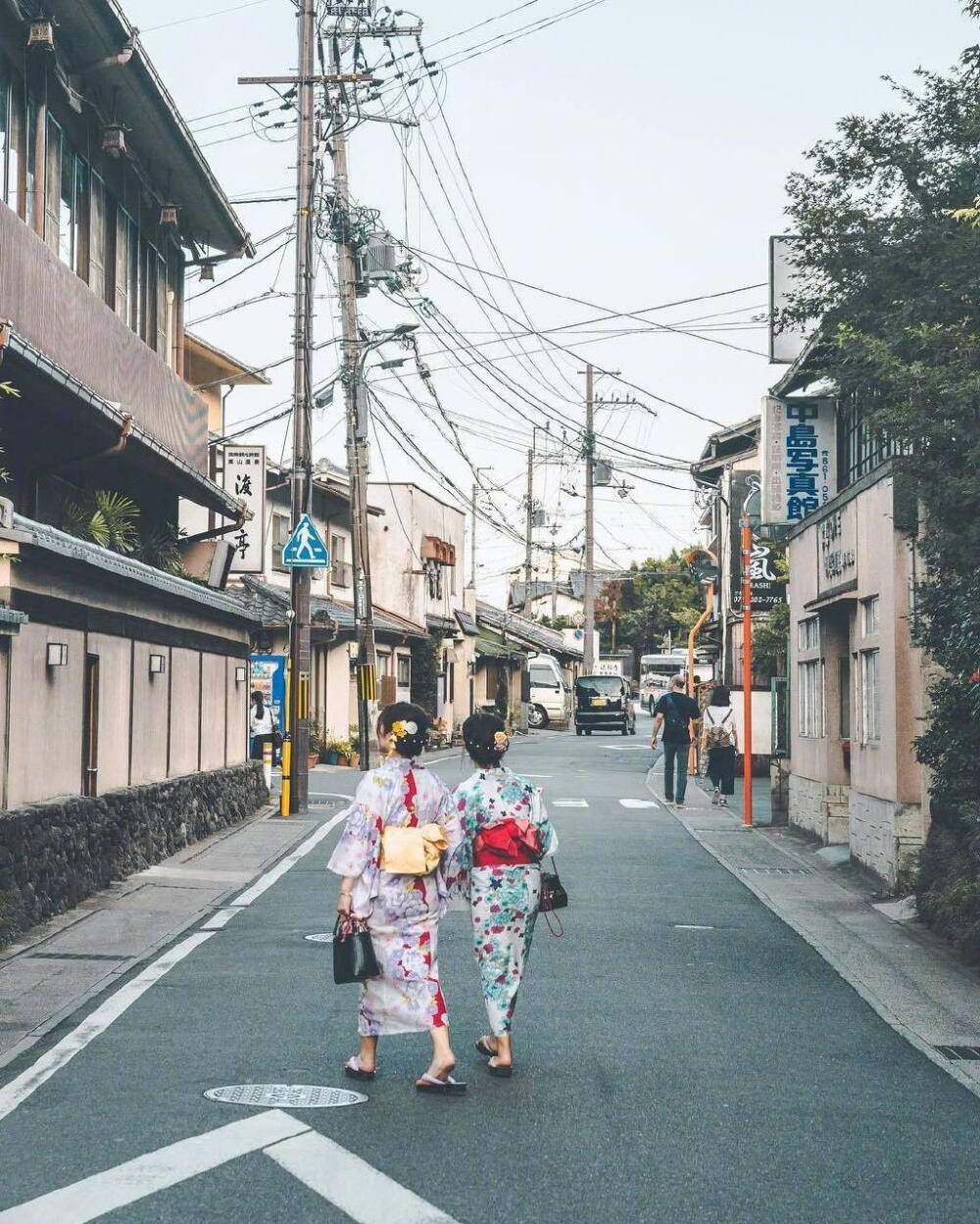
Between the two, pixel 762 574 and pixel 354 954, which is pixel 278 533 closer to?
pixel 762 574

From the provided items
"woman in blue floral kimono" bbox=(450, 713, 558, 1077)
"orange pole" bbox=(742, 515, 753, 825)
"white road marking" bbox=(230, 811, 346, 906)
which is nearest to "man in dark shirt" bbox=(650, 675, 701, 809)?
"orange pole" bbox=(742, 515, 753, 825)

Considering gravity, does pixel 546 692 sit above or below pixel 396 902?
above

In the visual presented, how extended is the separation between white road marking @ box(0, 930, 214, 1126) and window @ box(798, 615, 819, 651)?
36.1ft

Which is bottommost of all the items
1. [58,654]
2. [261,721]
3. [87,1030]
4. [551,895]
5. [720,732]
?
[87,1030]

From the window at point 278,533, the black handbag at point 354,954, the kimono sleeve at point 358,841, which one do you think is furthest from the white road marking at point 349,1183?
the window at point 278,533

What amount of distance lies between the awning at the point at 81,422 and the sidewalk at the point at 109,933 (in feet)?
14.5

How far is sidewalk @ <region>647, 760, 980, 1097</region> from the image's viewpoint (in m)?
8.91

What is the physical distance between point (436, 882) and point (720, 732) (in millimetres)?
18671

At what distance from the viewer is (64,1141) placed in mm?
6000

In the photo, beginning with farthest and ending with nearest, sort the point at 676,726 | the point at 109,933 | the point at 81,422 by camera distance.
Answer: the point at 676,726
the point at 81,422
the point at 109,933

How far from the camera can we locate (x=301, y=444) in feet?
78.3

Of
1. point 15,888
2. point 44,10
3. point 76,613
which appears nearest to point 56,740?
point 76,613

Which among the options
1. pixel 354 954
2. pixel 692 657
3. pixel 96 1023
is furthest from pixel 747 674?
pixel 354 954

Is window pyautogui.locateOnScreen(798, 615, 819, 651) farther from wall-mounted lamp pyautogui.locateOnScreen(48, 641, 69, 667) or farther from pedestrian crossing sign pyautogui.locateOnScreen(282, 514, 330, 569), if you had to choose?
wall-mounted lamp pyautogui.locateOnScreen(48, 641, 69, 667)
